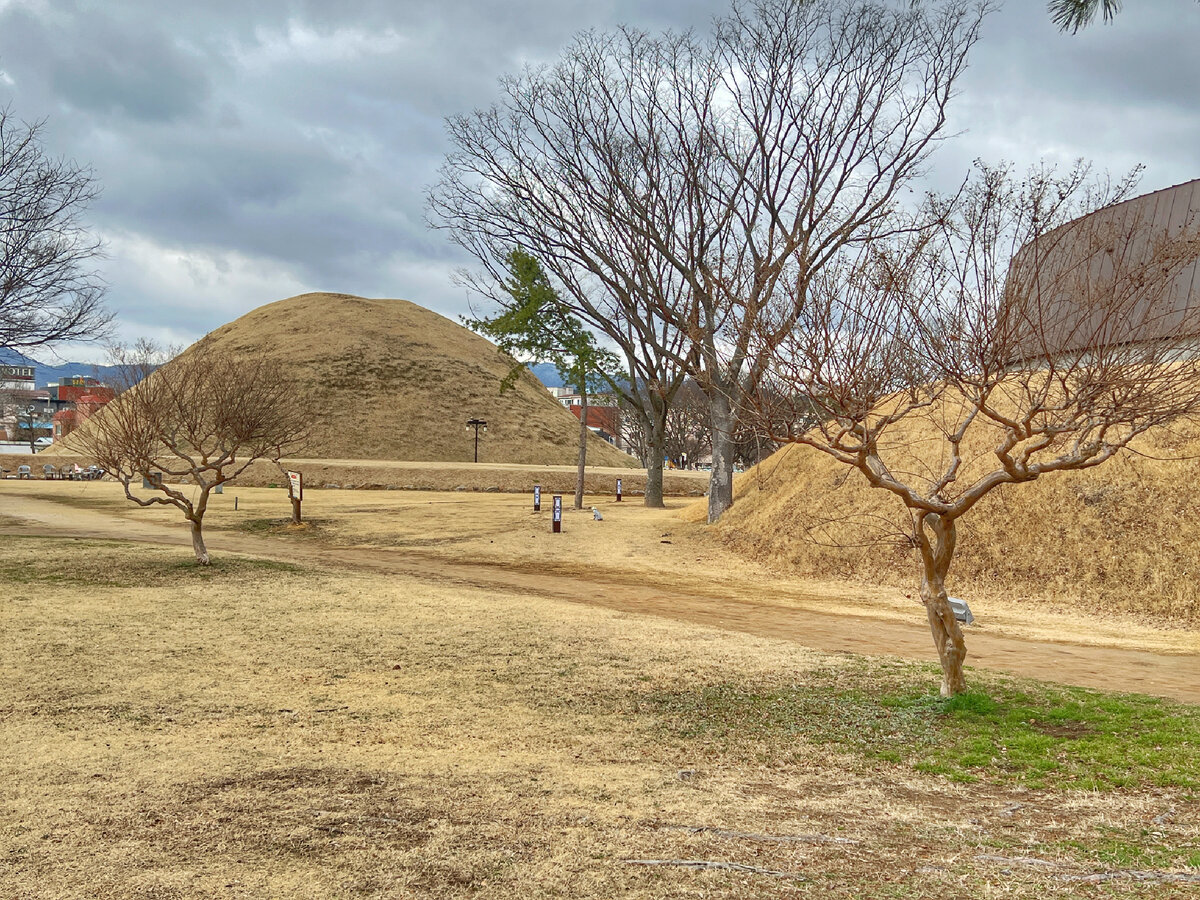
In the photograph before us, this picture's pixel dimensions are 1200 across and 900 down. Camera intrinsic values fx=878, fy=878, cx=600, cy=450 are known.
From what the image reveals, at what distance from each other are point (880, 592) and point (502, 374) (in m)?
69.8

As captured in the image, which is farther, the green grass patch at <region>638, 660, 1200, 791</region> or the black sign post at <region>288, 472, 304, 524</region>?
the black sign post at <region>288, 472, 304, 524</region>

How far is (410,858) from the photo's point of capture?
5.12 meters

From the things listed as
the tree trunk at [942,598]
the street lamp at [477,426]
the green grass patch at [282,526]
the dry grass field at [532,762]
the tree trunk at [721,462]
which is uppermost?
the street lamp at [477,426]

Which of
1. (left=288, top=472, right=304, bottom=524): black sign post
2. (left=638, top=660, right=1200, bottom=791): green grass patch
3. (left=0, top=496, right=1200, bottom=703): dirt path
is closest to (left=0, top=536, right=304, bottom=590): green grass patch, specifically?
(left=0, top=496, right=1200, bottom=703): dirt path

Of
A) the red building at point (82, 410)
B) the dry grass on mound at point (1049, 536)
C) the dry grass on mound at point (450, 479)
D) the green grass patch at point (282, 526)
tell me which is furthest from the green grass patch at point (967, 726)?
the red building at point (82, 410)

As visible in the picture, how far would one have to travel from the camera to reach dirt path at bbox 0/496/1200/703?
11.2 m

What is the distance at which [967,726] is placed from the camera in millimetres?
8227

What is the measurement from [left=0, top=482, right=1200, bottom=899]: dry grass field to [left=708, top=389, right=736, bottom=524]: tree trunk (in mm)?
12185

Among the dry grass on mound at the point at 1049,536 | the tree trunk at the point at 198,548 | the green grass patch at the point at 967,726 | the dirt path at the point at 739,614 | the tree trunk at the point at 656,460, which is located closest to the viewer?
the green grass patch at the point at 967,726

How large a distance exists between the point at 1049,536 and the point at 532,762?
1512cm

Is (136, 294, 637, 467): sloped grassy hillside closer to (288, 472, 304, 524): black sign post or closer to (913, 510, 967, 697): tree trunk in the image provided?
(288, 472, 304, 524): black sign post

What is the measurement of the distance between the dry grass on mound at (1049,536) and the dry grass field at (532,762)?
224 cm

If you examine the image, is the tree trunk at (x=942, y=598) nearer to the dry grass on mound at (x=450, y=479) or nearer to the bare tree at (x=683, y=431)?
the dry grass on mound at (x=450, y=479)

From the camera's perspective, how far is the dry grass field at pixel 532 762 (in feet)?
16.4
